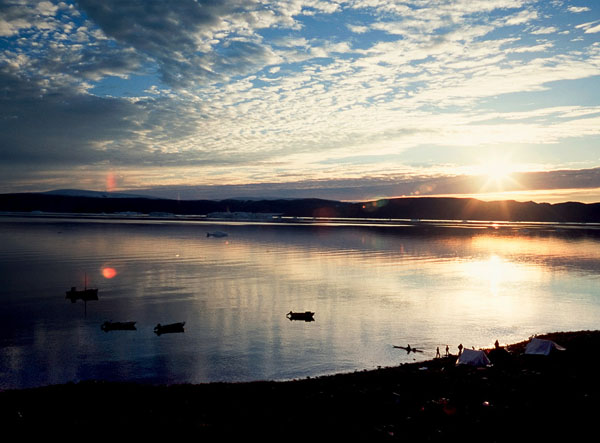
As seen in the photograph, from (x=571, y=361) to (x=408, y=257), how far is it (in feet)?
211

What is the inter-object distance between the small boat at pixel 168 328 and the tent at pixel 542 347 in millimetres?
24239

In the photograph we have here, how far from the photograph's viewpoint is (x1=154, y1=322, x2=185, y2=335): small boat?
34625 millimetres

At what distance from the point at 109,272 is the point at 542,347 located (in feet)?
186

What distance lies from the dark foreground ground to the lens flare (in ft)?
136

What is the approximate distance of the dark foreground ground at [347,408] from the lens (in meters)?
17.3

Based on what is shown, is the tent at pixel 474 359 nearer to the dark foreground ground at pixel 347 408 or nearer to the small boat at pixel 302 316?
the dark foreground ground at pixel 347 408

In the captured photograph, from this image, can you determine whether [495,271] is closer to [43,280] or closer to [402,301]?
[402,301]

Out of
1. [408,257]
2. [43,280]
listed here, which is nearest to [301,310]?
[43,280]

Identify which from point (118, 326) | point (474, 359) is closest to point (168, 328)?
point (118, 326)

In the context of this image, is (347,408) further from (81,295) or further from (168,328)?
(81,295)

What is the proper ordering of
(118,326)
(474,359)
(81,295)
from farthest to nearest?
(81,295) < (118,326) < (474,359)

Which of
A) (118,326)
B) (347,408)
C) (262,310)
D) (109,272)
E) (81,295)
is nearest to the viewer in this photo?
(347,408)

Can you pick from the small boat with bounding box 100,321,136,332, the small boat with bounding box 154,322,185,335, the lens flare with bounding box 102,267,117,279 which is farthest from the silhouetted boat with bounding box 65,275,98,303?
the small boat with bounding box 154,322,185,335

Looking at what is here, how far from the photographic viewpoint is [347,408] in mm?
19906
